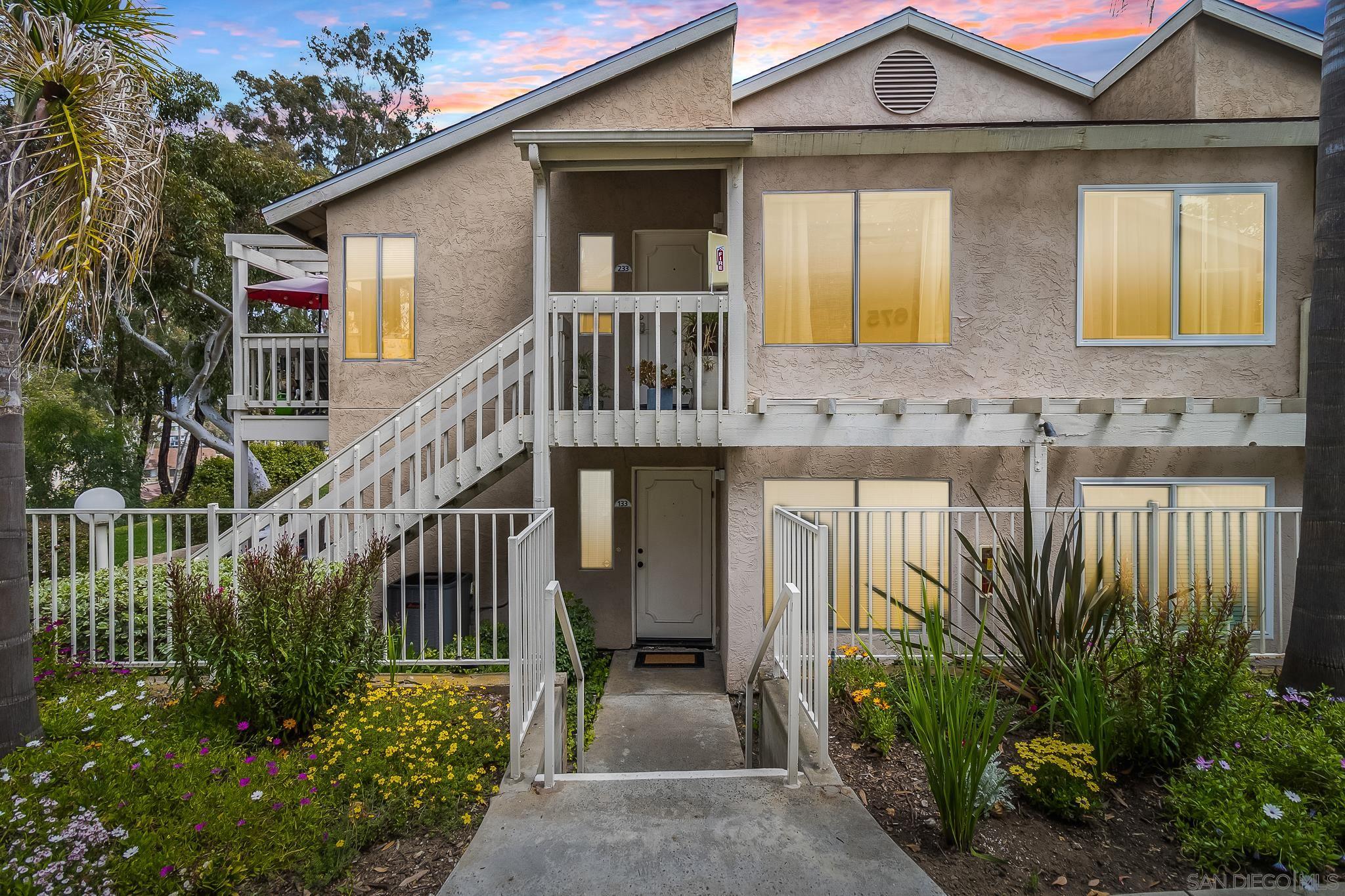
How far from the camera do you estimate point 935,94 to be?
8.89 metres

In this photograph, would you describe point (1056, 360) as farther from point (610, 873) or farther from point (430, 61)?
point (430, 61)

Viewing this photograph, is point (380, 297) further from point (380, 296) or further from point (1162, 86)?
point (1162, 86)

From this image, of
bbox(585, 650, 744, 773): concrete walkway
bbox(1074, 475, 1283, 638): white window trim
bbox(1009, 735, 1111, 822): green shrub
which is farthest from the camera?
bbox(1074, 475, 1283, 638): white window trim

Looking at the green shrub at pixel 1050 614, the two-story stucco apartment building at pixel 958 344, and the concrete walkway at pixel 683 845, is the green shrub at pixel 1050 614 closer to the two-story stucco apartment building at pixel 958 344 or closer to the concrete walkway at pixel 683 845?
the two-story stucco apartment building at pixel 958 344

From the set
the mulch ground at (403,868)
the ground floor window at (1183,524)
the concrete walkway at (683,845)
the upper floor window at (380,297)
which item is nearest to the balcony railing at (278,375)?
the upper floor window at (380,297)

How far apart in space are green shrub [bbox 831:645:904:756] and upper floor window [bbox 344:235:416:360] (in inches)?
255

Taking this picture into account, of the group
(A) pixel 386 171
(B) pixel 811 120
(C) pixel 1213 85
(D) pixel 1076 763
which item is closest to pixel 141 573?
(A) pixel 386 171

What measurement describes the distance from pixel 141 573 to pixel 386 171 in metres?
5.22

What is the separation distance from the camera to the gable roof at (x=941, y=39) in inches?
343

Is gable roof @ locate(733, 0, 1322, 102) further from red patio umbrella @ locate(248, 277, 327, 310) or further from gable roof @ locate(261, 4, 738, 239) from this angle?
red patio umbrella @ locate(248, 277, 327, 310)

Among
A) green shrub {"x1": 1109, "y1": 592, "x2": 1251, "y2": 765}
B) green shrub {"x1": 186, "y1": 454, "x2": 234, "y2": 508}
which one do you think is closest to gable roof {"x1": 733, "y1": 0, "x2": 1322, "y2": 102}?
green shrub {"x1": 1109, "y1": 592, "x2": 1251, "y2": 765}

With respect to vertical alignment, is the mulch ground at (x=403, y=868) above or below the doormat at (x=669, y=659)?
above

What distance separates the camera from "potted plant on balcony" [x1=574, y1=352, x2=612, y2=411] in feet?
22.9

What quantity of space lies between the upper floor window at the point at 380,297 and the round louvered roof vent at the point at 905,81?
663 centimetres
